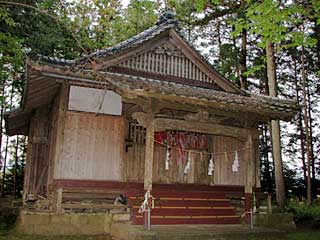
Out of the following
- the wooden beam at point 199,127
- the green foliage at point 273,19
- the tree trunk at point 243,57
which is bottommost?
the wooden beam at point 199,127

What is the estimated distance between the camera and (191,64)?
12984 mm

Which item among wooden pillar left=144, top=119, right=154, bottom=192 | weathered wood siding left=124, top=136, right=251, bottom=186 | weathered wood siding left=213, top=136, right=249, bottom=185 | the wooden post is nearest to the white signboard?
weathered wood siding left=124, top=136, right=251, bottom=186

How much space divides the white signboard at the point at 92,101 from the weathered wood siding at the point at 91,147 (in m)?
0.19

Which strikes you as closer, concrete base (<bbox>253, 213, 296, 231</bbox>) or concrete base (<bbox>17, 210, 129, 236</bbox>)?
concrete base (<bbox>17, 210, 129, 236</bbox>)

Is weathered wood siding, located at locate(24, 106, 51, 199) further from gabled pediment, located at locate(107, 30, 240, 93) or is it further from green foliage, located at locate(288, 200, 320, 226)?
green foliage, located at locate(288, 200, 320, 226)

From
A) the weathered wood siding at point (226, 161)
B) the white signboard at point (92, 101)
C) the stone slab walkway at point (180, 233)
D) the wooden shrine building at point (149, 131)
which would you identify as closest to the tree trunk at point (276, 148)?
the wooden shrine building at point (149, 131)

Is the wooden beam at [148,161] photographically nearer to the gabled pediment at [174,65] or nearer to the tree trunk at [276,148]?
the gabled pediment at [174,65]

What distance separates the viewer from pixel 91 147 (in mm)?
10469

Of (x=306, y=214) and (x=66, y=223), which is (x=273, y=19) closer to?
(x=66, y=223)

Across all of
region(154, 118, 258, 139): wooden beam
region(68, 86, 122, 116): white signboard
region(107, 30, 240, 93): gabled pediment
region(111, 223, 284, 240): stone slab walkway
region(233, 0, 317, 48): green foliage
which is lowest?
region(111, 223, 284, 240): stone slab walkway

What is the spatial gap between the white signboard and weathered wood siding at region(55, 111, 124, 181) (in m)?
0.19

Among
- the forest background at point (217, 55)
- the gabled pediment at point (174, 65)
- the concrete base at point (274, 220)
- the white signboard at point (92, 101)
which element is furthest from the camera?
the forest background at point (217, 55)

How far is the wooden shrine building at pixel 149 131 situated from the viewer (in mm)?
9555

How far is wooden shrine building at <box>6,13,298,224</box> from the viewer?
376 inches
